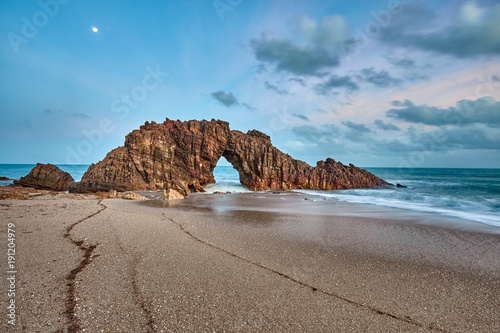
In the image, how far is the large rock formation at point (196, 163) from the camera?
92.8ft

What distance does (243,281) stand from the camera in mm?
4137

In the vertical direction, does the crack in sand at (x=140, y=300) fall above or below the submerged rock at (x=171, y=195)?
below

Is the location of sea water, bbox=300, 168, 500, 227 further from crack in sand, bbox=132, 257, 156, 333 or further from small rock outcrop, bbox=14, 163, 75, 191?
small rock outcrop, bbox=14, 163, 75, 191

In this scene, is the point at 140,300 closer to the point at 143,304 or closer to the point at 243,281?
the point at 143,304

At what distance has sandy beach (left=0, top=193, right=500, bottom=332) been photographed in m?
2.99

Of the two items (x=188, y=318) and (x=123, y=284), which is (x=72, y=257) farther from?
(x=188, y=318)

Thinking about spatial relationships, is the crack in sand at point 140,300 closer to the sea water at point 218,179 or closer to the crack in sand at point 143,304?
the crack in sand at point 143,304

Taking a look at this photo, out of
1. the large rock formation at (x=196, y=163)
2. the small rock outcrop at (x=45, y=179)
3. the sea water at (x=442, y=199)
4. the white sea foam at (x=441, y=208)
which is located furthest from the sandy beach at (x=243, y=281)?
the small rock outcrop at (x=45, y=179)

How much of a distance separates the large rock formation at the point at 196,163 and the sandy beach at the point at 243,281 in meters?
22.2

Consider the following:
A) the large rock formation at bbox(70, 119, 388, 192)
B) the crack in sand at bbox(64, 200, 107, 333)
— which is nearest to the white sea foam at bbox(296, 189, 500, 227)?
the large rock formation at bbox(70, 119, 388, 192)

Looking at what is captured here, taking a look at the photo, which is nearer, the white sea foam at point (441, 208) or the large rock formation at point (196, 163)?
the white sea foam at point (441, 208)

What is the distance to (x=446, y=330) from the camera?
301 centimetres

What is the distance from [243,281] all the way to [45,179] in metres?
35.4

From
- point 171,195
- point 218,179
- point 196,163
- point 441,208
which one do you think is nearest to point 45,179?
point 196,163
